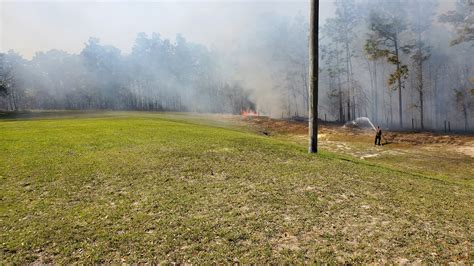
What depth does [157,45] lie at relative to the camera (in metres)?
99.4

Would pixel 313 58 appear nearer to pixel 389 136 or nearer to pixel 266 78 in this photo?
pixel 389 136

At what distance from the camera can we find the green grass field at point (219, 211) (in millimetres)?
6488

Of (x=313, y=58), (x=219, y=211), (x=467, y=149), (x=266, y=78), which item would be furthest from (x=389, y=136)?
(x=266, y=78)

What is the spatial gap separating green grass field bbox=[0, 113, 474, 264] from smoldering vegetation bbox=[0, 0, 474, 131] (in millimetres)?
59927

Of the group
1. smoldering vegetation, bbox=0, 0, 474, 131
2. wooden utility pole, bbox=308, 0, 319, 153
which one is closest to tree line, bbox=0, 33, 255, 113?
smoldering vegetation, bbox=0, 0, 474, 131

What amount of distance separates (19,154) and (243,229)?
13149mm

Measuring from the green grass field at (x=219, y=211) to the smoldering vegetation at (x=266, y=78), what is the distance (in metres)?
59.9

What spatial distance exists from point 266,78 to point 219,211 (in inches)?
3369

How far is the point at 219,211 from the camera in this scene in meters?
8.54

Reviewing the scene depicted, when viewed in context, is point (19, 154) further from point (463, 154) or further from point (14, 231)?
point (463, 154)

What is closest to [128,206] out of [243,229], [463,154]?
[243,229]

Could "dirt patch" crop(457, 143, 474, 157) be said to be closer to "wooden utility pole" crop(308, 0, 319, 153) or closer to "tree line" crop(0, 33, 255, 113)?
"wooden utility pole" crop(308, 0, 319, 153)

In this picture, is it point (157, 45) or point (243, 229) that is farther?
point (157, 45)

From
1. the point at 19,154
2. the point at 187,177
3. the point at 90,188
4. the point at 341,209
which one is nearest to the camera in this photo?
the point at 341,209
